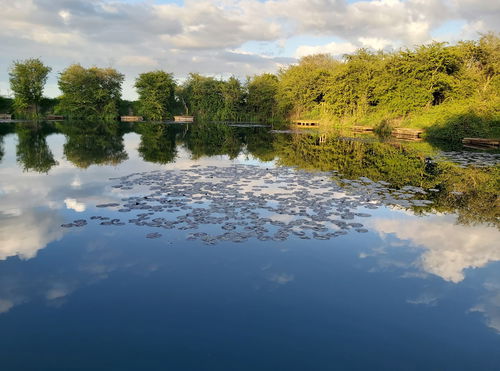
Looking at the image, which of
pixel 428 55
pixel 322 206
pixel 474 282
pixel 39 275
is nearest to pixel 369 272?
pixel 474 282

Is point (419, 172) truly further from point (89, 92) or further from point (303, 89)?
point (89, 92)

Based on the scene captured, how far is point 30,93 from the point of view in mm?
58469

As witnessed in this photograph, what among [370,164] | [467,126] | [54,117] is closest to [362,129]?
[467,126]

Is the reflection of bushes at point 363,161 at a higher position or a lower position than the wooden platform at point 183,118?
lower

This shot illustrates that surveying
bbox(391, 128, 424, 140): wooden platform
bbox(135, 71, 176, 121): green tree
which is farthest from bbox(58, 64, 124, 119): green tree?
bbox(391, 128, 424, 140): wooden platform

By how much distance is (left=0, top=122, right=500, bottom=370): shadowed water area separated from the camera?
4.04 m

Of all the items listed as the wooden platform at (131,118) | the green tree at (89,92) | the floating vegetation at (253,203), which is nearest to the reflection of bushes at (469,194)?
the floating vegetation at (253,203)

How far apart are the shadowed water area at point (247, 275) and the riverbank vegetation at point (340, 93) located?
23878mm

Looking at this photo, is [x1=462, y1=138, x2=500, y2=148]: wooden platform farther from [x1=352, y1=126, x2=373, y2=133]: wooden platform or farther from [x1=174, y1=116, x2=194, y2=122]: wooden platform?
[x1=174, y1=116, x2=194, y2=122]: wooden platform

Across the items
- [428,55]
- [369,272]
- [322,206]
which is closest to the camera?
[369,272]

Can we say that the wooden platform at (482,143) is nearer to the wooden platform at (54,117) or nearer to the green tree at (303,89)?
the green tree at (303,89)

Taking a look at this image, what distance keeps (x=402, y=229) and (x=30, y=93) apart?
6588 centimetres

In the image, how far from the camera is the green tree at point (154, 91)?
59906 mm

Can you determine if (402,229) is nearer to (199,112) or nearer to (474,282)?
(474,282)
